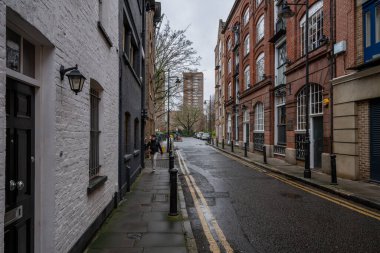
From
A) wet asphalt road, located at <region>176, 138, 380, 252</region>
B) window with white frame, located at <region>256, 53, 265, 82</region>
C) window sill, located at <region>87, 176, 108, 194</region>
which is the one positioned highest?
window with white frame, located at <region>256, 53, 265, 82</region>

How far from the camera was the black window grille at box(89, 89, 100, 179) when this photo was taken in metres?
6.03

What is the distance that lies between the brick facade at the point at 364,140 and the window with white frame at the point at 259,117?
12897 millimetres

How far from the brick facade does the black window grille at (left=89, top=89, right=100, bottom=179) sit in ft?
31.7

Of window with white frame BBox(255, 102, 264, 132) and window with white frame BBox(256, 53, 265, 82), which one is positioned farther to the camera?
window with white frame BBox(256, 53, 265, 82)

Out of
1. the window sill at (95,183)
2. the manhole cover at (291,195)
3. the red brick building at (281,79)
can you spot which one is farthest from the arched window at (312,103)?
the window sill at (95,183)

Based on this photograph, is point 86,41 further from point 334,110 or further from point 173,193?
point 334,110

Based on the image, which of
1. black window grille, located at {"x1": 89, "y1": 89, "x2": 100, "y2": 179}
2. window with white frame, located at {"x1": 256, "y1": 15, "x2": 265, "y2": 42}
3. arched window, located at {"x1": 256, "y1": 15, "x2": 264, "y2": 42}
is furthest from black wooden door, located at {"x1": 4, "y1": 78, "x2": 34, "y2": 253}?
arched window, located at {"x1": 256, "y1": 15, "x2": 264, "y2": 42}

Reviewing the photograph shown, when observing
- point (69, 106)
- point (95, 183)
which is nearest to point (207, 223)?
point (95, 183)

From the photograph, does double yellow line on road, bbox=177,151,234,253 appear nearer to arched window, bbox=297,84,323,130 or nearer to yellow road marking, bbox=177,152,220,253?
yellow road marking, bbox=177,152,220,253

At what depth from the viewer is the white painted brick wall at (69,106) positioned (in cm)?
312

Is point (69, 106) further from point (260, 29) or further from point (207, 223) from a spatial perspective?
point (260, 29)

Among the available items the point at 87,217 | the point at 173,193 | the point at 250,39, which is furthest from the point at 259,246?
the point at 250,39

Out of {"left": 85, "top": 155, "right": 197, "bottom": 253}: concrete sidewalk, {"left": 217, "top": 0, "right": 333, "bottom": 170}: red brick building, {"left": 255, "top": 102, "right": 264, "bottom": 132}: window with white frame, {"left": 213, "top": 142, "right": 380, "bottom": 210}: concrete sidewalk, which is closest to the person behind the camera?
{"left": 85, "top": 155, "right": 197, "bottom": 253}: concrete sidewalk

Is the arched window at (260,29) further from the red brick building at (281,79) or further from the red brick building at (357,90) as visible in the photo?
the red brick building at (357,90)
